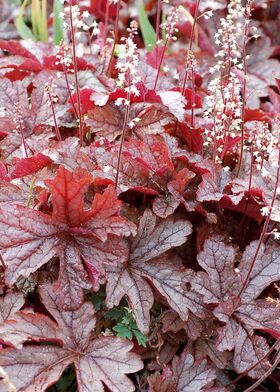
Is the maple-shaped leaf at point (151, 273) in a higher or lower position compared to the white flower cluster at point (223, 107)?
lower

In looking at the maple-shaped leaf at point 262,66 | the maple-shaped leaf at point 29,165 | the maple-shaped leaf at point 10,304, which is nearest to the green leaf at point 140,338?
the maple-shaped leaf at point 10,304

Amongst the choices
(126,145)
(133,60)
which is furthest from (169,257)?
(133,60)

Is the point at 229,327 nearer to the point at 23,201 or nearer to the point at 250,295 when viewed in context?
the point at 250,295

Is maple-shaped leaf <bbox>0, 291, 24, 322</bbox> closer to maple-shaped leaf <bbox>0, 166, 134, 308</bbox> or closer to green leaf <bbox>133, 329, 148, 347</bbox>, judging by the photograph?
maple-shaped leaf <bbox>0, 166, 134, 308</bbox>

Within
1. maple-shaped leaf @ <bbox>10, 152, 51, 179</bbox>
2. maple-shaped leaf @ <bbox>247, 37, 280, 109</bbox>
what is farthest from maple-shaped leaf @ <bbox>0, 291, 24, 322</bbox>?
maple-shaped leaf @ <bbox>247, 37, 280, 109</bbox>

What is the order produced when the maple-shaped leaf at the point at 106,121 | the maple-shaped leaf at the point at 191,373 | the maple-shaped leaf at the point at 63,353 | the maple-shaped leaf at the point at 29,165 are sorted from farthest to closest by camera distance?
the maple-shaped leaf at the point at 106,121 < the maple-shaped leaf at the point at 29,165 < the maple-shaped leaf at the point at 191,373 < the maple-shaped leaf at the point at 63,353

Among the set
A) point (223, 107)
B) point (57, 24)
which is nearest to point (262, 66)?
point (57, 24)

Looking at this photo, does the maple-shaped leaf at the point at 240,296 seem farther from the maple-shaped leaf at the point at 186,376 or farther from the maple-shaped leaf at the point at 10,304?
the maple-shaped leaf at the point at 10,304
